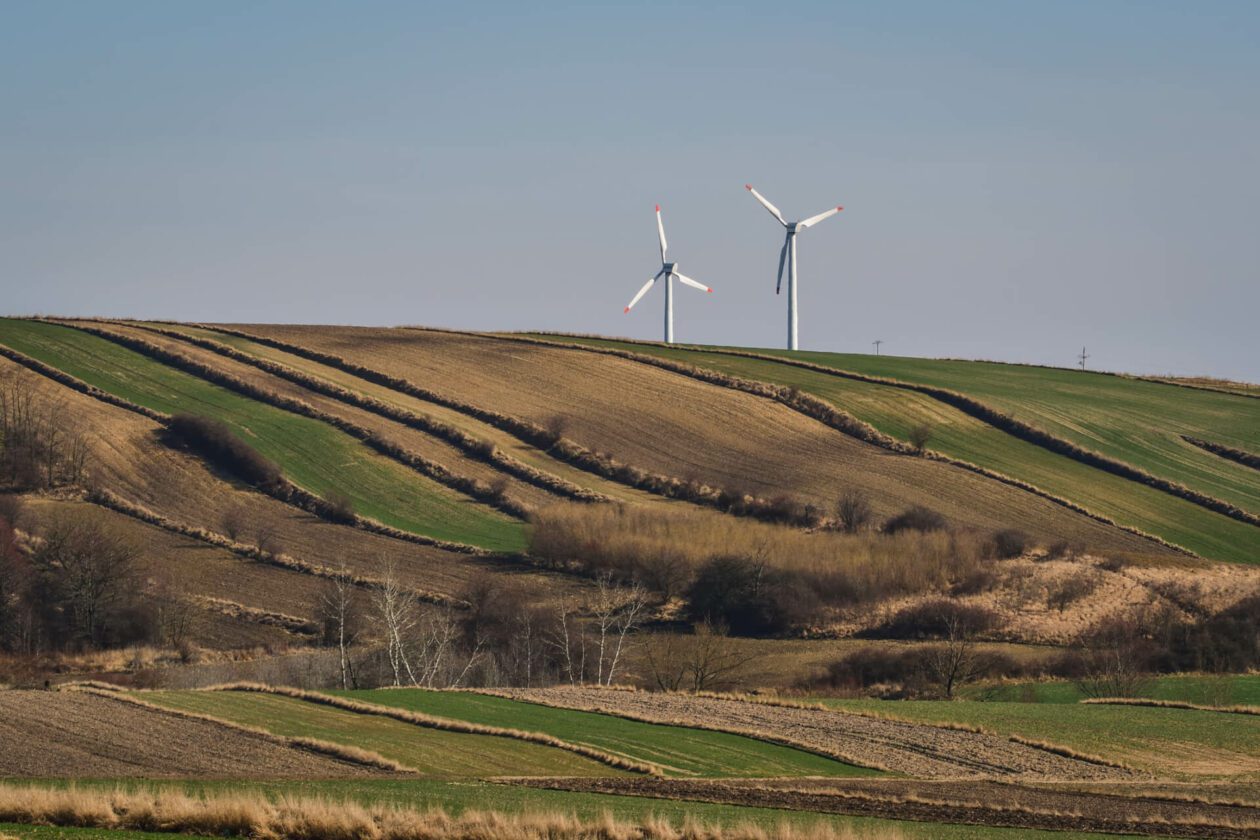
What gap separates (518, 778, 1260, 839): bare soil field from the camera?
1237 inches

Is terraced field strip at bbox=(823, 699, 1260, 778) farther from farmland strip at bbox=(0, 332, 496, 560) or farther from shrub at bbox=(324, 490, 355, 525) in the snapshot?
shrub at bbox=(324, 490, 355, 525)

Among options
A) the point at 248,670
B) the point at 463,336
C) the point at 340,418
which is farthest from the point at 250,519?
the point at 463,336

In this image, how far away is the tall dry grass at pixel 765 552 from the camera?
7938cm

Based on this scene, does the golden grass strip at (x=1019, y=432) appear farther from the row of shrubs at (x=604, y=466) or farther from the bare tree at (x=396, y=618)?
the bare tree at (x=396, y=618)

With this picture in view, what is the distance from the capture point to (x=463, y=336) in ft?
420

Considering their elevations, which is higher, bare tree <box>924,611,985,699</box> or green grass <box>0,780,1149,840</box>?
green grass <box>0,780,1149,840</box>

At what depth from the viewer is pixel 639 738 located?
4478 centimetres

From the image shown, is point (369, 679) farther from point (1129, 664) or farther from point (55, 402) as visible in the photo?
point (55, 402)

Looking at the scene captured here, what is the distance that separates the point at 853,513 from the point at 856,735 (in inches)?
1566

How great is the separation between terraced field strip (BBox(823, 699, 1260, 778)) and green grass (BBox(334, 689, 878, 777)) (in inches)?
345

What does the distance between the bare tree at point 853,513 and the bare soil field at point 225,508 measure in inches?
637

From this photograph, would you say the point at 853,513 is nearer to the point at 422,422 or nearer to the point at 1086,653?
the point at 1086,653

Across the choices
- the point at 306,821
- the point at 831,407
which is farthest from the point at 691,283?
the point at 306,821

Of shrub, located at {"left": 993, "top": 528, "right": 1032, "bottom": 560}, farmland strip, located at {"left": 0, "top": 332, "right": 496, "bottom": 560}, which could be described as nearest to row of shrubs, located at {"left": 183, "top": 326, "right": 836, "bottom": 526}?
shrub, located at {"left": 993, "top": 528, "right": 1032, "bottom": 560}
